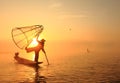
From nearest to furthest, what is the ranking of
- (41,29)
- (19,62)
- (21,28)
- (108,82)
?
1. (108,82)
2. (21,28)
3. (41,29)
4. (19,62)

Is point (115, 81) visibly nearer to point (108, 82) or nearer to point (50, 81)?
point (108, 82)

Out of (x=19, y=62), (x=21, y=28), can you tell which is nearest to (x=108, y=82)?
(x=21, y=28)

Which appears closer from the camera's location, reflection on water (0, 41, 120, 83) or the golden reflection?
reflection on water (0, 41, 120, 83)

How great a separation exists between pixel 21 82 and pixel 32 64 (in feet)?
94.0

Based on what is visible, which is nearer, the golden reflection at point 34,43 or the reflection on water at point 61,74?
the reflection on water at point 61,74

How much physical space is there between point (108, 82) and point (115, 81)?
1.70m

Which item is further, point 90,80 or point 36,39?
point 36,39

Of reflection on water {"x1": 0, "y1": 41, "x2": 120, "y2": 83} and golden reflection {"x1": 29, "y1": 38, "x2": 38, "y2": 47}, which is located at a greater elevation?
golden reflection {"x1": 29, "y1": 38, "x2": 38, "y2": 47}

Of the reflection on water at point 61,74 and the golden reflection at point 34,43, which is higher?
the golden reflection at point 34,43

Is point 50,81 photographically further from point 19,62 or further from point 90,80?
point 19,62

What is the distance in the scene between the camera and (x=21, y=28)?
6881 cm

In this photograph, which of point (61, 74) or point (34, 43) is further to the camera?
point (34, 43)

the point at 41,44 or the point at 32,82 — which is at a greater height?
the point at 41,44

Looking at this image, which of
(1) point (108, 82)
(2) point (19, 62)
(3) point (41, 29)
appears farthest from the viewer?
(2) point (19, 62)
